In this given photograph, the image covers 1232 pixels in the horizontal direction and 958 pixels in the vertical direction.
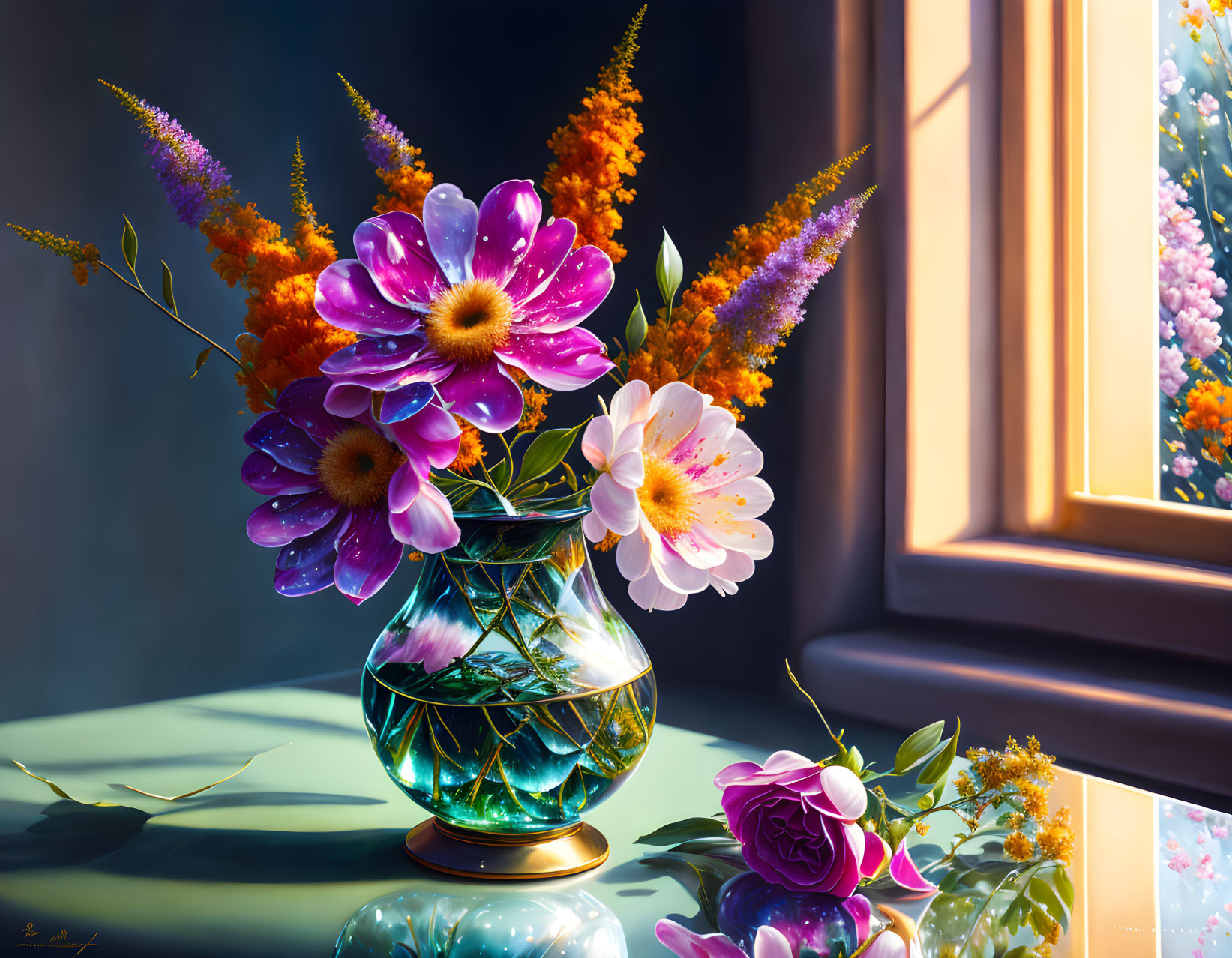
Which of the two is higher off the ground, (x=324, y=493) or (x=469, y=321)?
(x=469, y=321)

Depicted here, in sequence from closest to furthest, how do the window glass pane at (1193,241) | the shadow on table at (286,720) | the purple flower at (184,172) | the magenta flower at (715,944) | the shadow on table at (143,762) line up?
1. the magenta flower at (715,944)
2. the purple flower at (184,172)
3. the shadow on table at (143,762)
4. the shadow on table at (286,720)
5. the window glass pane at (1193,241)

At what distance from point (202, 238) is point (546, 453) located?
0.91 meters

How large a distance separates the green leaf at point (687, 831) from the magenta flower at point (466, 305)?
0.35 m

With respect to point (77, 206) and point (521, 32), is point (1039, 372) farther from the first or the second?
point (77, 206)

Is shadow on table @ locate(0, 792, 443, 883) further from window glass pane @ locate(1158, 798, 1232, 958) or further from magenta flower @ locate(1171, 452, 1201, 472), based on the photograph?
magenta flower @ locate(1171, 452, 1201, 472)

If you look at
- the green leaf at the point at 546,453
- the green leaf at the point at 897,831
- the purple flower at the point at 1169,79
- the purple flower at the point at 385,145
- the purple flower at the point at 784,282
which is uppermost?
the purple flower at the point at 1169,79

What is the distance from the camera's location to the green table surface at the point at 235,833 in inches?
25.1

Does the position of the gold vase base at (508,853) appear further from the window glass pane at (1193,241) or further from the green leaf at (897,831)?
the window glass pane at (1193,241)

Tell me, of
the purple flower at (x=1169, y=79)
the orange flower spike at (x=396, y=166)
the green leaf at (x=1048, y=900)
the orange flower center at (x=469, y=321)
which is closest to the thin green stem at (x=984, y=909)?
the green leaf at (x=1048, y=900)

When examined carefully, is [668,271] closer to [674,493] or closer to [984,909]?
[674,493]

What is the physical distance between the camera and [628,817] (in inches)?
32.5

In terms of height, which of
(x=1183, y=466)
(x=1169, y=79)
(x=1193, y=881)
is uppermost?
(x=1169, y=79)

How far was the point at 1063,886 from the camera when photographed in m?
0.66

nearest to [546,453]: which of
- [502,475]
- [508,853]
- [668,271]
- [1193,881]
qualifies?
[502,475]
